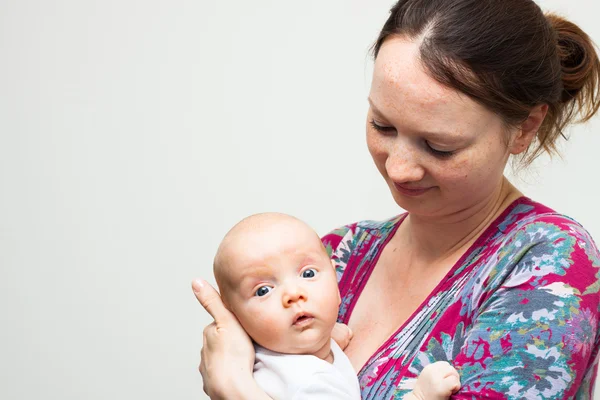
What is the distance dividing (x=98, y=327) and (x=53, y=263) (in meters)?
0.30

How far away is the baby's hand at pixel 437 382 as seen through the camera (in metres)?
1.63

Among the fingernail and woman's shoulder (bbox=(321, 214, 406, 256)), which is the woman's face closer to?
woman's shoulder (bbox=(321, 214, 406, 256))

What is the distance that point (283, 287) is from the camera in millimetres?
1868

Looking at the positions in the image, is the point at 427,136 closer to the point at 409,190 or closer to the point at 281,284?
the point at 409,190

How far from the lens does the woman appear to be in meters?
1.64

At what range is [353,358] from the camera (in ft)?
6.64

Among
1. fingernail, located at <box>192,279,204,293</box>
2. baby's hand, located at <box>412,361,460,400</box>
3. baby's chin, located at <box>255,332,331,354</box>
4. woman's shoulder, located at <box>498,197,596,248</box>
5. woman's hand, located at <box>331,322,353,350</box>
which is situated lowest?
baby's hand, located at <box>412,361,460,400</box>

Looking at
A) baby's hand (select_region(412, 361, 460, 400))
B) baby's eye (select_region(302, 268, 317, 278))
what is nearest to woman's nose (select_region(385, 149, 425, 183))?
baby's eye (select_region(302, 268, 317, 278))

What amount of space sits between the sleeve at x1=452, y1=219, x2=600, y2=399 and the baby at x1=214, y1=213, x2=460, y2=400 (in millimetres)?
302

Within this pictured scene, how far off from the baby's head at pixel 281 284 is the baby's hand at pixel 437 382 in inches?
10.5

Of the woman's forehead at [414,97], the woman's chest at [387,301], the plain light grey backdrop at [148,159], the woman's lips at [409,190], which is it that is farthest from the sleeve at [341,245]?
the plain light grey backdrop at [148,159]

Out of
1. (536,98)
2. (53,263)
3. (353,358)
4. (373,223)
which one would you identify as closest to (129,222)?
(53,263)

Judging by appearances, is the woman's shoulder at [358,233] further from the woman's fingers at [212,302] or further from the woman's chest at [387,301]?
the woman's fingers at [212,302]

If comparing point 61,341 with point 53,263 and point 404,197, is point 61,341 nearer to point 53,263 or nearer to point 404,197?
point 53,263
